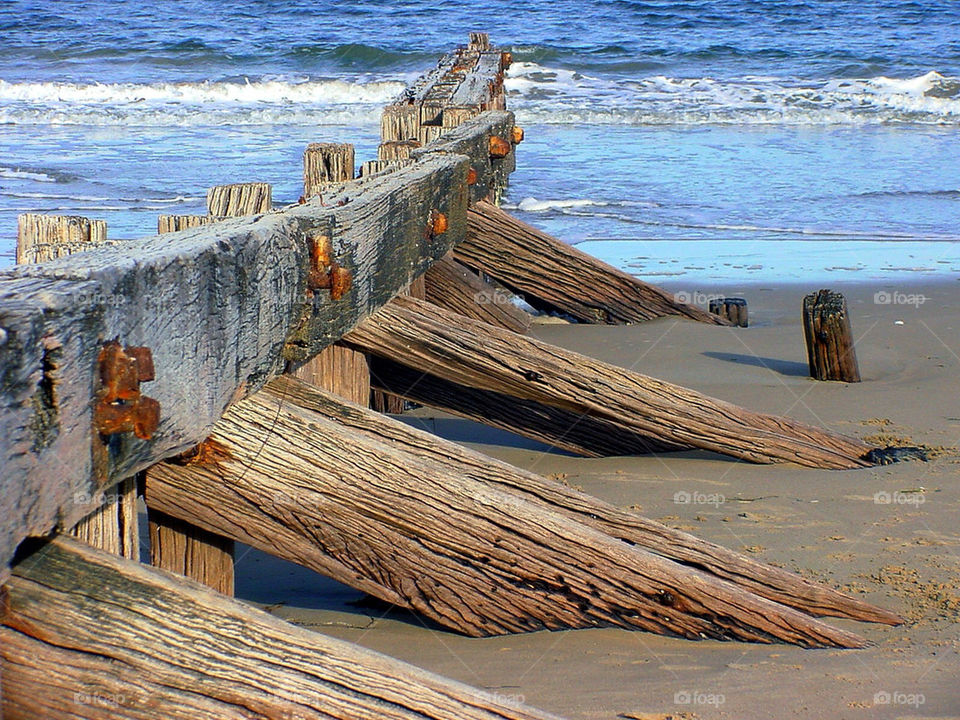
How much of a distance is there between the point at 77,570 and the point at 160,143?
16378mm

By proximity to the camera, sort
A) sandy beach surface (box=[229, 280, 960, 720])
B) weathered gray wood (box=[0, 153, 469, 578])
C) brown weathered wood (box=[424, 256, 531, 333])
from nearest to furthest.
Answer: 1. weathered gray wood (box=[0, 153, 469, 578])
2. sandy beach surface (box=[229, 280, 960, 720])
3. brown weathered wood (box=[424, 256, 531, 333])

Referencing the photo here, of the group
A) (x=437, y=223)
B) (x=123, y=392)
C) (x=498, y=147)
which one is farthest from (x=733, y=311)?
(x=123, y=392)

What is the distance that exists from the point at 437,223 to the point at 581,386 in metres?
0.77

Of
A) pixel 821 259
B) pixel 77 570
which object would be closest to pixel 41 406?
pixel 77 570

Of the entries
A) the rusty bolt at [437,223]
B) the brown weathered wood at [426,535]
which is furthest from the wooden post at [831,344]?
the brown weathered wood at [426,535]

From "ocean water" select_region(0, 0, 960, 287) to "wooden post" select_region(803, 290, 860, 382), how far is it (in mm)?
3023

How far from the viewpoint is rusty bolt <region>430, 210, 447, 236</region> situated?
3.78 meters

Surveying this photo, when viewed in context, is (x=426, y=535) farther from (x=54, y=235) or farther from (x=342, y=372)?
(x=342, y=372)

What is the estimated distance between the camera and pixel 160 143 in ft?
55.4

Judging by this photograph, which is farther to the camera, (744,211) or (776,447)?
(744,211)

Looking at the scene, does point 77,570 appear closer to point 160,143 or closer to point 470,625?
point 470,625

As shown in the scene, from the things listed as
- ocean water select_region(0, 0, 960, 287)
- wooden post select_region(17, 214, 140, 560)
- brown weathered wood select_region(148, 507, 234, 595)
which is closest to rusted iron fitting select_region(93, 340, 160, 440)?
wooden post select_region(17, 214, 140, 560)

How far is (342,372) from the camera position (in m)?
3.36

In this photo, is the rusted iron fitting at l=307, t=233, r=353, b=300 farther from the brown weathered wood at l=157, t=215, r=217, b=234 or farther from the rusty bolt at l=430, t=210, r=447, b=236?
the rusty bolt at l=430, t=210, r=447, b=236
